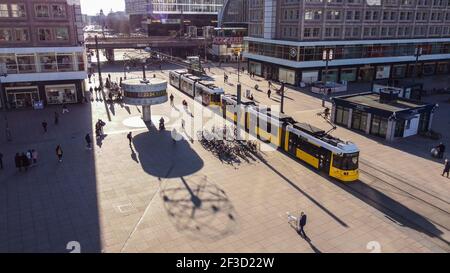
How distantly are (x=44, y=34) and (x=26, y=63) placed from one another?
4.52m

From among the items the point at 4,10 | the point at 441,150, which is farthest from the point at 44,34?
the point at 441,150

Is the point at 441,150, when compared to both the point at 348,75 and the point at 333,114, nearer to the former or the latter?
the point at 333,114

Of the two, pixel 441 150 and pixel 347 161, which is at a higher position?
pixel 347 161

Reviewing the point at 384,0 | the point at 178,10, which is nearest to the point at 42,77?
the point at 384,0

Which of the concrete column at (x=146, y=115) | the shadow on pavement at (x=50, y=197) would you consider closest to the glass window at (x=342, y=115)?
the concrete column at (x=146, y=115)

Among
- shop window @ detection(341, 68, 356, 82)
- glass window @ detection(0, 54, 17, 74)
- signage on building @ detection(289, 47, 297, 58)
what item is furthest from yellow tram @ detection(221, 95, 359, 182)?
shop window @ detection(341, 68, 356, 82)

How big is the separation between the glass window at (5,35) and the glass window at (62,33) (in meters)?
5.49

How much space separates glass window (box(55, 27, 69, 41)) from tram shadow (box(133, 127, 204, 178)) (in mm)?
21507

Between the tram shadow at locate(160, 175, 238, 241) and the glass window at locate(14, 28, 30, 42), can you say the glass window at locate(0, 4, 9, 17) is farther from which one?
the tram shadow at locate(160, 175, 238, 241)

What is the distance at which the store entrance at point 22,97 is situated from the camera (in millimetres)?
48312

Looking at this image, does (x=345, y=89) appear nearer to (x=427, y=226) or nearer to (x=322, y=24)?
(x=322, y=24)

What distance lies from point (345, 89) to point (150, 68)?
47.7 metres

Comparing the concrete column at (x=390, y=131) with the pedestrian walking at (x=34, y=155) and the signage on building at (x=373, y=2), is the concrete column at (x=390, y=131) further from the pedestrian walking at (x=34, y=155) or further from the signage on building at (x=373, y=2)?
the signage on building at (x=373, y=2)

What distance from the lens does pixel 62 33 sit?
48.9 metres
